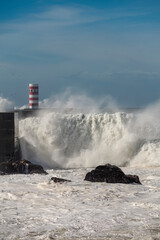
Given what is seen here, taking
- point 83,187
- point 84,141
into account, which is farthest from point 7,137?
point 83,187

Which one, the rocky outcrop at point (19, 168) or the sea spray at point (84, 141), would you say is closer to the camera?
the rocky outcrop at point (19, 168)

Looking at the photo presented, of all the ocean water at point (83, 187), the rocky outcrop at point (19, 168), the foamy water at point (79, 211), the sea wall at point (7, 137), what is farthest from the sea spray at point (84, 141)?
the foamy water at point (79, 211)

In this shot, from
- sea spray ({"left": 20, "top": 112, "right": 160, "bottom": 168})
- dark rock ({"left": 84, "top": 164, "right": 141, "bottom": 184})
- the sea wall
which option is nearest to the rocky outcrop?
the sea wall

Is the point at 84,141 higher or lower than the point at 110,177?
higher

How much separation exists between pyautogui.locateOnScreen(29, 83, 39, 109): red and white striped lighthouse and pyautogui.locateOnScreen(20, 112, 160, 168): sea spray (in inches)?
335

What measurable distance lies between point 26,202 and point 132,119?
33.6ft

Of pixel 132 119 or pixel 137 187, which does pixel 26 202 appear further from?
pixel 132 119

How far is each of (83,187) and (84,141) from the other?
25.6 ft

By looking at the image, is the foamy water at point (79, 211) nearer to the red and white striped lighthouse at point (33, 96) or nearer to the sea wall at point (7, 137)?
the sea wall at point (7, 137)

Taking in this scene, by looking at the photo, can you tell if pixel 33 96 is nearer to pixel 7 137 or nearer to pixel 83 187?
pixel 7 137

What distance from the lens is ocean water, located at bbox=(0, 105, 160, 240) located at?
6453mm

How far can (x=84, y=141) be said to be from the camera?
17.2 metres

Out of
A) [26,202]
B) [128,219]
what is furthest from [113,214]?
[26,202]

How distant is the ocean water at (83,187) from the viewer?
6453 mm
